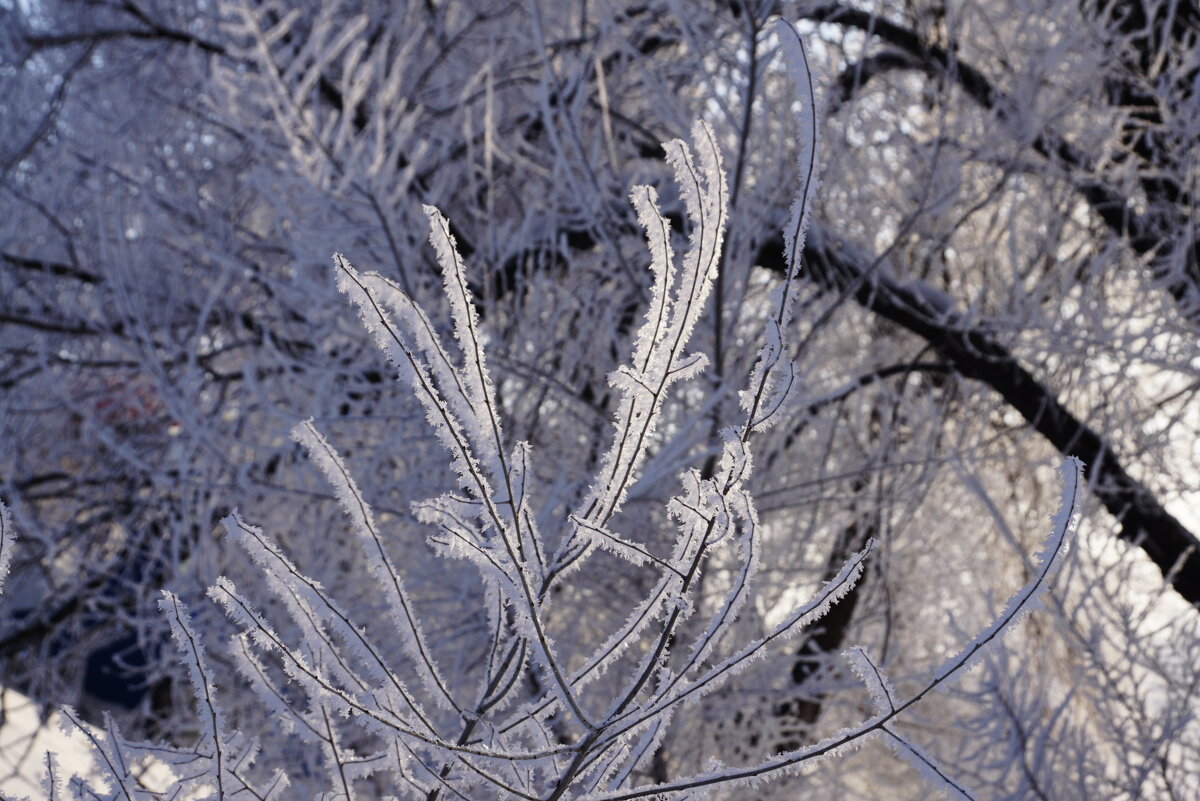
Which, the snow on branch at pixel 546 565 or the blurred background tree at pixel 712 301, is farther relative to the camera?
the blurred background tree at pixel 712 301

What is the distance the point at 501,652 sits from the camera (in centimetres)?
137

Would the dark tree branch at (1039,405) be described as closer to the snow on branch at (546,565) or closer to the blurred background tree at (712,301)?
the blurred background tree at (712,301)

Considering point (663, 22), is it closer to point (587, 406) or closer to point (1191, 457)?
point (587, 406)

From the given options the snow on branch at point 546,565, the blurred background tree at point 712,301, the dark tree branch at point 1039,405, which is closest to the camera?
the snow on branch at point 546,565

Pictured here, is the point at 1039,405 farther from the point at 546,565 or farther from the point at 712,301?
the point at 546,565

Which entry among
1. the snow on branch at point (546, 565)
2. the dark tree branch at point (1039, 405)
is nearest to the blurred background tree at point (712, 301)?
the dark tree branch at point (1039, 405)

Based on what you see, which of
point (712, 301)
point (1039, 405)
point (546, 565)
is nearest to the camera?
point (546, 565)

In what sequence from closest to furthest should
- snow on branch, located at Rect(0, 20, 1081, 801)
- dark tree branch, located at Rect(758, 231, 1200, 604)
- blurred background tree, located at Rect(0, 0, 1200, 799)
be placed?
1. snow on branch, located at Rect(0, 20, 1081, 801)
2. blurred background tree, located at Rect(0, 0, 1200, 799)
3. dark tree branch, located at Rect(758, 231, 1200, 604)

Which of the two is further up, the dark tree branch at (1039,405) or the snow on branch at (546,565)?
the dark tree branch at (1039,405)

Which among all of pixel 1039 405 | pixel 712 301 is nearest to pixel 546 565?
pixel 712 301

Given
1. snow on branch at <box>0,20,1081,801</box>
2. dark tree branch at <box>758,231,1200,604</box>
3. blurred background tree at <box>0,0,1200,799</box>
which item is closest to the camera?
snow on branch at <box>0,20,1081,801</box>

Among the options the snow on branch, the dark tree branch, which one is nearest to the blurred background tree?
the dark tree branch

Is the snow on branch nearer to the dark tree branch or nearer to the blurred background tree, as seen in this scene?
the blurred background tree

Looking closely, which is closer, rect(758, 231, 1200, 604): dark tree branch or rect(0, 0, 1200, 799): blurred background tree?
rect(0, 0, 1200, 799): blurred background tree
